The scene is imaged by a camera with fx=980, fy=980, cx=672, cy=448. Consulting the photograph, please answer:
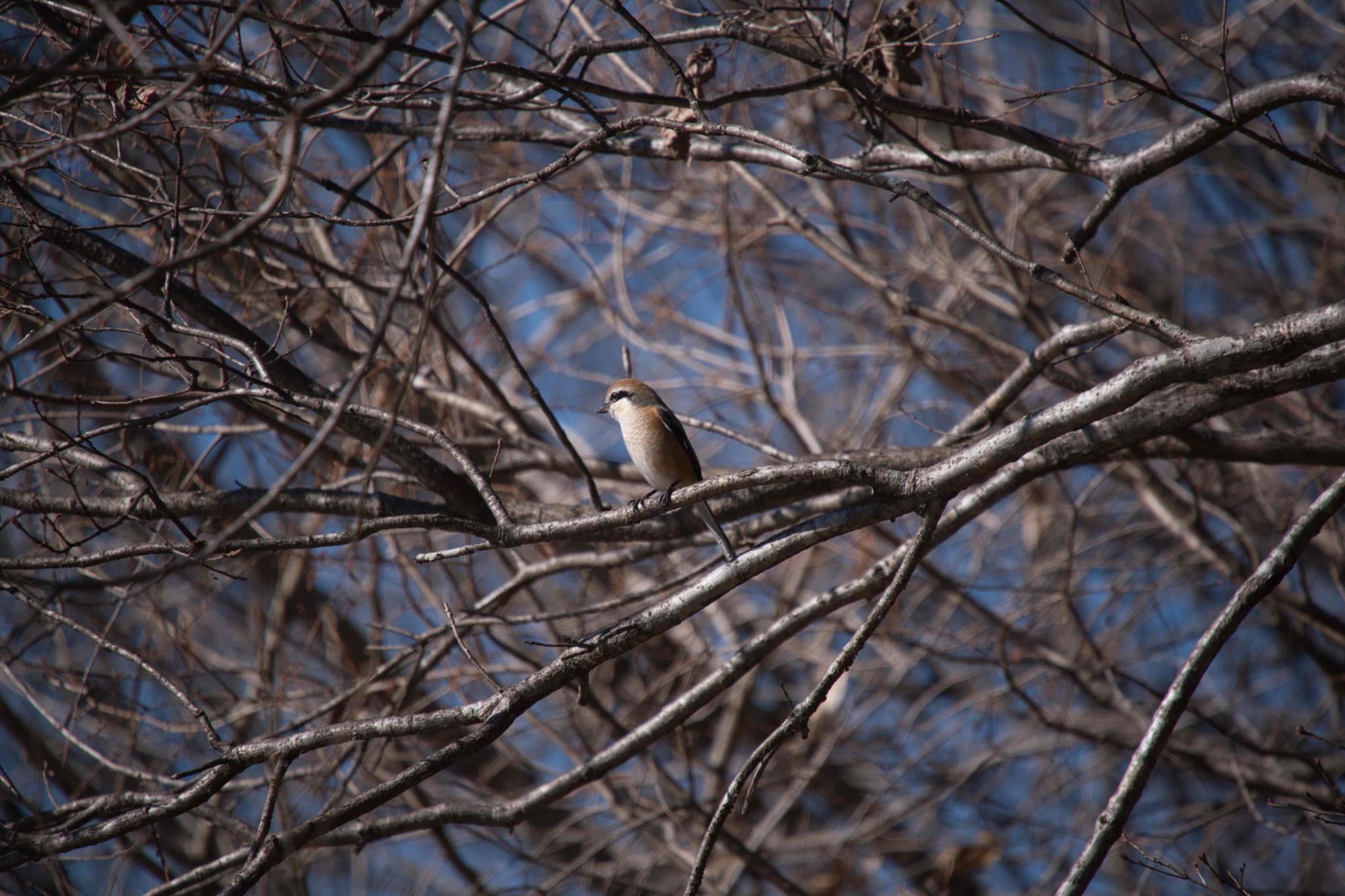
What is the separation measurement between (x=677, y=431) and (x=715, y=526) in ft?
3.55

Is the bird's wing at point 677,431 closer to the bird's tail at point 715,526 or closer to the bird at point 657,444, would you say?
the bird at point 657,444

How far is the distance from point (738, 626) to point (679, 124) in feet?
14.7

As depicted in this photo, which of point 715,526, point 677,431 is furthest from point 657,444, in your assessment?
point 715,526

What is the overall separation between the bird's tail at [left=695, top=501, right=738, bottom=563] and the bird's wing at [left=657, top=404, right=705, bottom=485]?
834 mm

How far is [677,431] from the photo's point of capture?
506 centimetres

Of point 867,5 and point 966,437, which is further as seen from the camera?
point 867,5

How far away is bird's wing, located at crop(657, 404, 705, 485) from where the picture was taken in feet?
16.5

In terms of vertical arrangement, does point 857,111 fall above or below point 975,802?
above

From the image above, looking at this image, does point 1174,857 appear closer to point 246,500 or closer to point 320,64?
point 246,500

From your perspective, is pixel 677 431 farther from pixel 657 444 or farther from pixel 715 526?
pixel 715 526

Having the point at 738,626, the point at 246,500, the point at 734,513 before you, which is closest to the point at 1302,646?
the point at 738,626

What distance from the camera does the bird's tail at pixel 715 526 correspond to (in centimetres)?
397

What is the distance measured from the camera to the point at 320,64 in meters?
5.02

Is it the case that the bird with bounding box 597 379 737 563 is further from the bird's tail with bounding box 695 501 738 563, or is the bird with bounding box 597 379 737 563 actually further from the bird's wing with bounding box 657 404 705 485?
the bird's tail with bounding box 695 501 738 563
